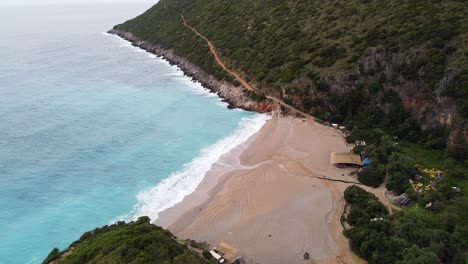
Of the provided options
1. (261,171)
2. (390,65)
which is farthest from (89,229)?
(390,65)

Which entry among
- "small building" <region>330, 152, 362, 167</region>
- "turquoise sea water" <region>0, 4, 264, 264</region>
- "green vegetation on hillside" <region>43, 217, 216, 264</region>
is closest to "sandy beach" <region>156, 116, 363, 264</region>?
"small building" <region>330, 152, 362, 167</region>

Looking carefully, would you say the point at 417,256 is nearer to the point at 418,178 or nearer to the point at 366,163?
the point at 418,178

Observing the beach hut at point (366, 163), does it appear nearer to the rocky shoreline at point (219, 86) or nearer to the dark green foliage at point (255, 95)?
the rocky shoreline at point (219, 86)

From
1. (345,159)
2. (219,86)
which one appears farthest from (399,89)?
(219,86)

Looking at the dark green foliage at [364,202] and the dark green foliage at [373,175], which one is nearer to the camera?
the dark green foliage at [364,202]

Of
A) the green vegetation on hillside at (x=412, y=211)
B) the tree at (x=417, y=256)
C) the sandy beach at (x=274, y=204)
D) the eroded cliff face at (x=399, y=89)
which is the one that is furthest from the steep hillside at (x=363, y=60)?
the tree at (x=417, y=256)

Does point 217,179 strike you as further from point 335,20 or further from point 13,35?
point 13,35
